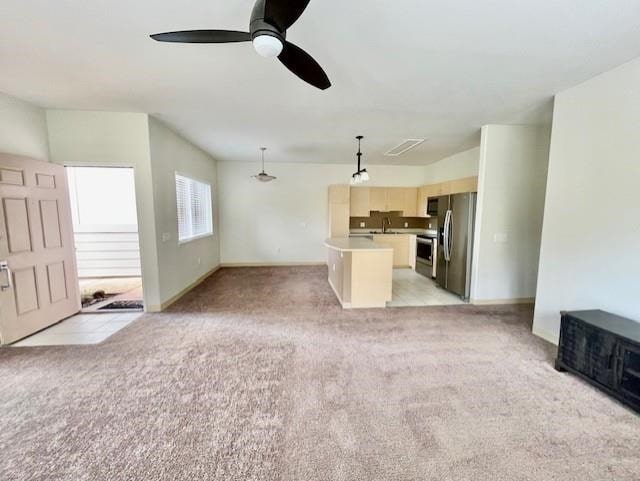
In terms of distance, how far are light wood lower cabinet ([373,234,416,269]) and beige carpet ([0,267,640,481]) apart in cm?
347

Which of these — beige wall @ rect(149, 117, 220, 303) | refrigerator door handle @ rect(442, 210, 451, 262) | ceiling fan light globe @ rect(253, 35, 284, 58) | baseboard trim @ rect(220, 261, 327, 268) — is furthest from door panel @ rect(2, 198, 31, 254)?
refrigerator door handle @ rect(442, 210, 451, 262)

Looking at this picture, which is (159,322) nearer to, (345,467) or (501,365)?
(345,467)

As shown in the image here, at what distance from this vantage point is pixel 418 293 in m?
4.66

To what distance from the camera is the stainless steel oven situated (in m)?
5.34

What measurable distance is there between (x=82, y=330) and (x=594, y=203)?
19.0 feet

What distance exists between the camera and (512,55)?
6.95 ft

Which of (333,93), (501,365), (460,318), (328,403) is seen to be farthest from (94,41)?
(460,318)

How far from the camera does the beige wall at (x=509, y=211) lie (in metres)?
3.87

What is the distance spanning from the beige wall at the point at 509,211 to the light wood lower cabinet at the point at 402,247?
2.50 metres

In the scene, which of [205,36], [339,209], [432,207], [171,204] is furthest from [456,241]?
[171,204]

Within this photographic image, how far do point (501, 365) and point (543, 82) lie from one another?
281 cm

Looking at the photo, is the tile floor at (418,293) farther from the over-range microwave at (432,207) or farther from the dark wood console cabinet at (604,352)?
the dark wood console cabinet at (604,352)

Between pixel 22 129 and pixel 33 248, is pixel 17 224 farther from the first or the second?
pixel 22 129

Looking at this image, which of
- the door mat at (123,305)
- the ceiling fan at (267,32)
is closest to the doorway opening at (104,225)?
the door mat at (123,305)
